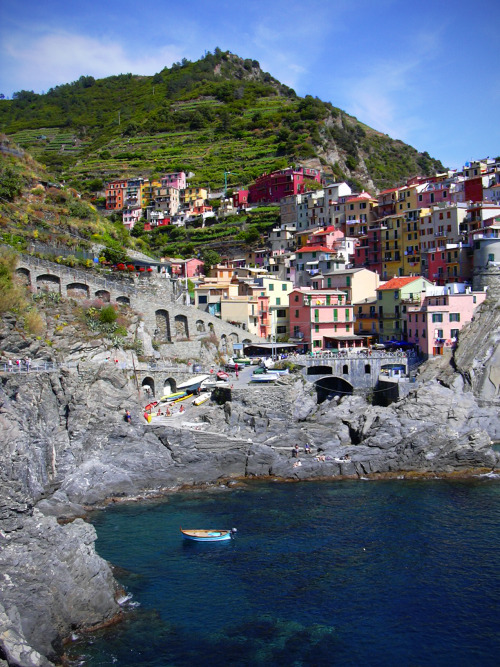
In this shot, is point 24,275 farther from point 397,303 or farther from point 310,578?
point 310,578

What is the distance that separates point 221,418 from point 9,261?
20.2 metres

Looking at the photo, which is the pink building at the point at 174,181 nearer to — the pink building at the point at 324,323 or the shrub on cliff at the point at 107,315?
the pink building at the point at 324,323

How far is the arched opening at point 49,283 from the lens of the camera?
2004 inches

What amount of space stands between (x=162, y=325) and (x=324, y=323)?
14.7 meters

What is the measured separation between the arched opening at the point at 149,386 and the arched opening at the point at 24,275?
40.2 ft

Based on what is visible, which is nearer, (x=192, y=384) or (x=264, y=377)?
(x=264, y=377)

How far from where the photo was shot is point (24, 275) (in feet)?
165

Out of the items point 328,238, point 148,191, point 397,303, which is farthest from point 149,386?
point 148,191

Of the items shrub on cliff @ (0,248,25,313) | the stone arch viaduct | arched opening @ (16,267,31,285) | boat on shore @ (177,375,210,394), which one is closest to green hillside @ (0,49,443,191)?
the stone arch viaduct

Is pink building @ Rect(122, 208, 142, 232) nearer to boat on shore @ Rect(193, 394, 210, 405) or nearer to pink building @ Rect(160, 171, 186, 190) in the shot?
pink building @ Rect(160, 171, 186, 190)

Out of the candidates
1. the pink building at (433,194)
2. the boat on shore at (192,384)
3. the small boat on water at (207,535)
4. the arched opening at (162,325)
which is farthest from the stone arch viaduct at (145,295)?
the pink building at (433,194)

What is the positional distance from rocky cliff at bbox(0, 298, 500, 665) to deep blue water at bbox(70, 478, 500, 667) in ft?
8.47

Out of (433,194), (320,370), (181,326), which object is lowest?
(320,370)

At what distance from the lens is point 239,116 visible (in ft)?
493
